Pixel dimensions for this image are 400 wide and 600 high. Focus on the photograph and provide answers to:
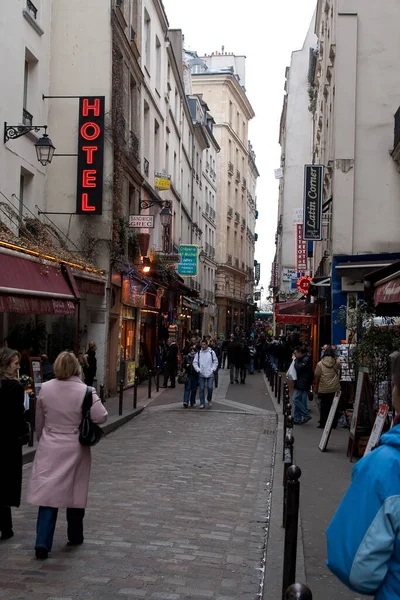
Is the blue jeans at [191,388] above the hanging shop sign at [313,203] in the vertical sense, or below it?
below

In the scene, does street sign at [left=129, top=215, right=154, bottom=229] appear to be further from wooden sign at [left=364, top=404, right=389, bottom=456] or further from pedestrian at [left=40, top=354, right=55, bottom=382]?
wooden sign at [left=364, top=404, right=389, bottom=456]

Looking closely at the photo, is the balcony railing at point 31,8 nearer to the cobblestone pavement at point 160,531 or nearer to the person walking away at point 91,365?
the person walking away at point 91,365

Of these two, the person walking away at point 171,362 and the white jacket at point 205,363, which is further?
the person walking away at point 171,362

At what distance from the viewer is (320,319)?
25.1 metres

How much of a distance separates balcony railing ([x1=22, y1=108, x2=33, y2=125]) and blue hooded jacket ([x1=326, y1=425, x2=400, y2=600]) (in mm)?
16080

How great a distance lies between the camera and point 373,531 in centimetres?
230

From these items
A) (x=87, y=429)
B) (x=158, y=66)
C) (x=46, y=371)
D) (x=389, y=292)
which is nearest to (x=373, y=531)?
(x=87, y=429)

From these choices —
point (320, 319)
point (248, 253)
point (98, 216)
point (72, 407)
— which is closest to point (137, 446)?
point (72, 407)

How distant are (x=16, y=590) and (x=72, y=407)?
1451mm

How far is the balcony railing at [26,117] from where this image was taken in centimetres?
1703

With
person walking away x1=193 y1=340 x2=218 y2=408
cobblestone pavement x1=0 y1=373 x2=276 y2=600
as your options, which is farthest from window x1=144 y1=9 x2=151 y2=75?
cobblestone pavement x1=0 y1=373 x2=276 y2=600

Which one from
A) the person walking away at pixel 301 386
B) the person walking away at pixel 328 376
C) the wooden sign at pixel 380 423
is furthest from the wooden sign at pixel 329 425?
the person walking away at pixel 301 386

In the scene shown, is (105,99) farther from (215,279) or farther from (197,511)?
(215,279)

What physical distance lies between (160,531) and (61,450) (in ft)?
5.20
